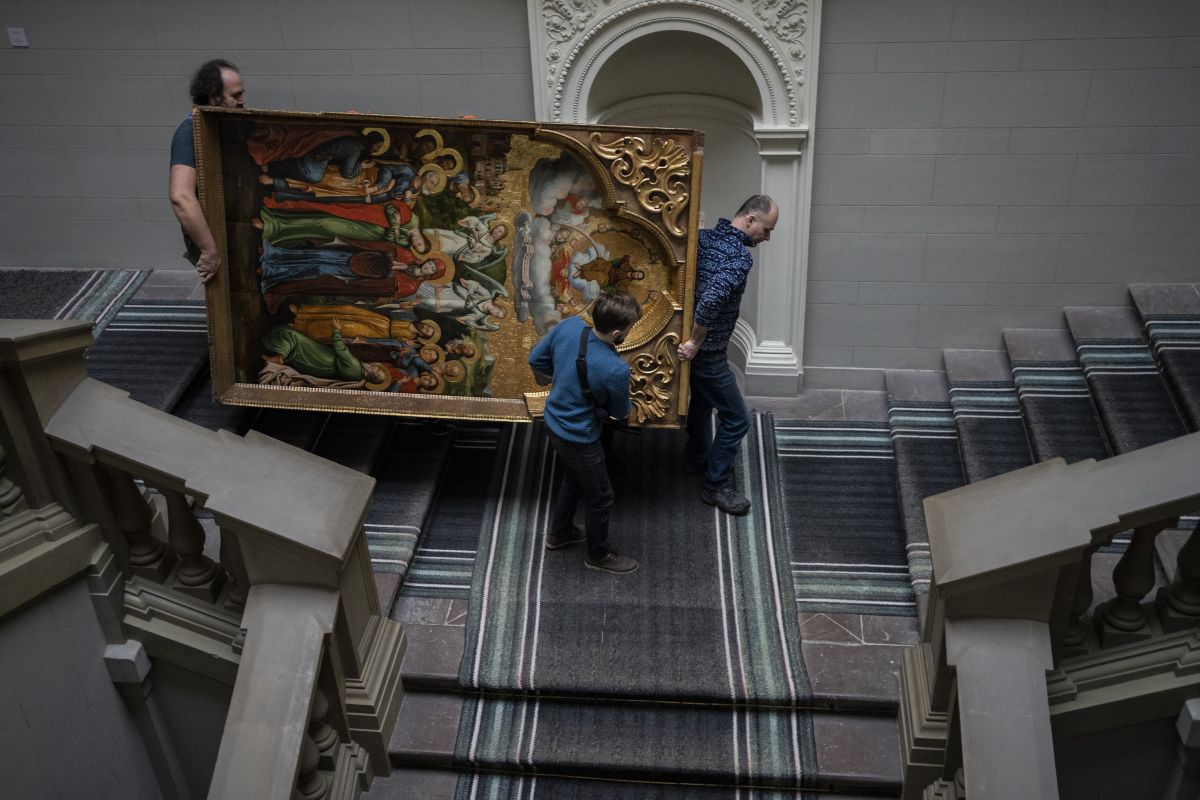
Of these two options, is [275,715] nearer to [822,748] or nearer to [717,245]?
[822,748]

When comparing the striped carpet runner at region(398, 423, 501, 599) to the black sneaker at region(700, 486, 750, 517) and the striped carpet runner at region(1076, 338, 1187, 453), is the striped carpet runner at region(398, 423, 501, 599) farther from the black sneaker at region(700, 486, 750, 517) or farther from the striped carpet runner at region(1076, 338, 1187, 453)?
the striped carpet runner at region(1076, 338, 1187, 453)

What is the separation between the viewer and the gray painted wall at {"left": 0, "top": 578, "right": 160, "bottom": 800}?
3.70 m

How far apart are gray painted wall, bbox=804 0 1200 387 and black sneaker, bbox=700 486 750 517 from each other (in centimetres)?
136

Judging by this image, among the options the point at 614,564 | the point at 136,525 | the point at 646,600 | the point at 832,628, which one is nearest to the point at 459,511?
the point at 614,564

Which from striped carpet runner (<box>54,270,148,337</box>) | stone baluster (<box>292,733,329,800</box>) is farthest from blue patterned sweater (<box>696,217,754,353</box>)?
striped carpet runner (<box>54,270,148,337</box>)

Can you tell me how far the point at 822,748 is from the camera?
4.22 metres

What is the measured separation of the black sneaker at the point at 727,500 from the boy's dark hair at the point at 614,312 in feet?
4.70

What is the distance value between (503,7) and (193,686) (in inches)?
146

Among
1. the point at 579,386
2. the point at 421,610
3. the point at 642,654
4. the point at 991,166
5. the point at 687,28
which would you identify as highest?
the point at 687,28

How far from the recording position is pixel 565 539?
513 centimetres

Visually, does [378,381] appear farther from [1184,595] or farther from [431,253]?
[1184,595]

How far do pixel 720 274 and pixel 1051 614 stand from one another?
2.10 meters

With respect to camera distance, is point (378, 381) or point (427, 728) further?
point (378, 381)

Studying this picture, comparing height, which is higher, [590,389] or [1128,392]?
[1128,392]
